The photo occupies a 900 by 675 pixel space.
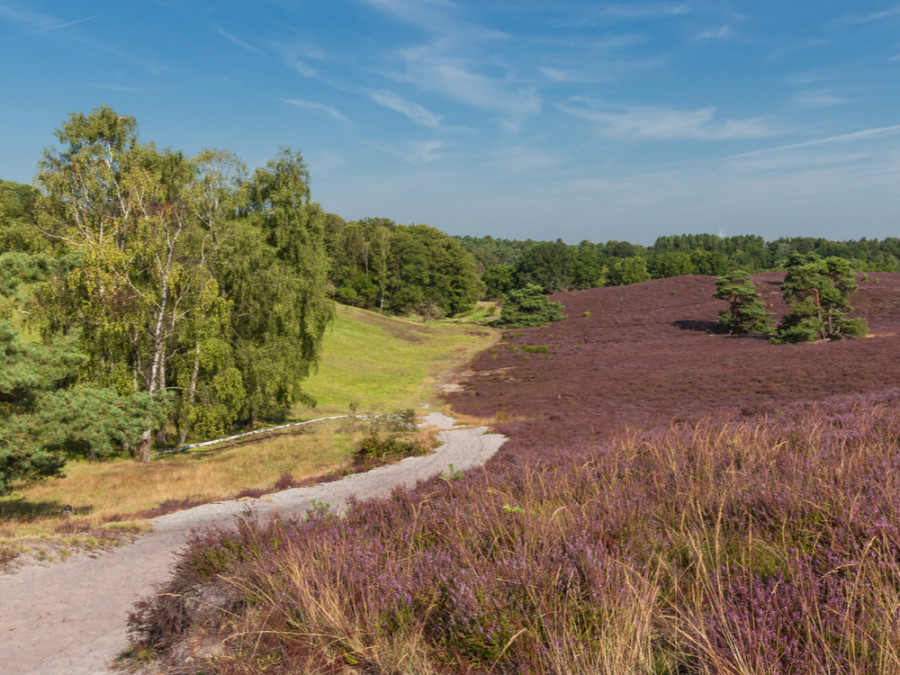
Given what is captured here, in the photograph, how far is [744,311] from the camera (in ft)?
150

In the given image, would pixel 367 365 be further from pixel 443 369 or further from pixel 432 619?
pixel 432 619

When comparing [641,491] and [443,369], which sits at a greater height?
[641,491]

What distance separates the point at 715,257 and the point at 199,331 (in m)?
119

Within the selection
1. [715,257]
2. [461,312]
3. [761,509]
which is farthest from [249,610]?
[715,257]

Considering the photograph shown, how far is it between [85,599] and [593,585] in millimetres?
8471

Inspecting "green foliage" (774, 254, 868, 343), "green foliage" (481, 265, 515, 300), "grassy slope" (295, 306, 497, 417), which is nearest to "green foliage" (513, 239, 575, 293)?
"green foliage" (481, 265, 515, 300)

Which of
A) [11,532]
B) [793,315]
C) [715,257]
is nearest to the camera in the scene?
[11,532]

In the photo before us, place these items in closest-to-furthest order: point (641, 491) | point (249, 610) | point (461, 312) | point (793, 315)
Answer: point (249, 610) < point (641, 491) < point (793, 315) < point (461, 312)

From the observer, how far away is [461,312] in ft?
303

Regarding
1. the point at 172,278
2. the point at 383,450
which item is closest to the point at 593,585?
the point at 383,450

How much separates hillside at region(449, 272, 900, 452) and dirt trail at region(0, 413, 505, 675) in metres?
11.7

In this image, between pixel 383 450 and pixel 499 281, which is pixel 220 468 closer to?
pixel 383 450

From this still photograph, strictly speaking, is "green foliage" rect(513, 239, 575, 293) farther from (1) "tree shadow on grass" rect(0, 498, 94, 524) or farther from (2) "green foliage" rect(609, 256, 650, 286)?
(1) "tree shadow on grass" rect(0, 498, 94, 524)

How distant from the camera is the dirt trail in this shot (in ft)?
19.8
